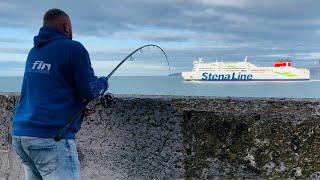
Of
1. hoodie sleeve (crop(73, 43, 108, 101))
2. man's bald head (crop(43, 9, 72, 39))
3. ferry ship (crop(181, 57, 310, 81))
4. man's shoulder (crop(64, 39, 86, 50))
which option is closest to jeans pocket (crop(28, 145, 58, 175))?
hoodie sleeve (crop(73, 43, 108, 101))

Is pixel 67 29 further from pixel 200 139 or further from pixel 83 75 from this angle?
pixel 200 139

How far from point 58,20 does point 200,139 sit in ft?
4.52

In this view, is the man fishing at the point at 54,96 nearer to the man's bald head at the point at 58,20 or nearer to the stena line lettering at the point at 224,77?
the man's bald head at the point at 58,20

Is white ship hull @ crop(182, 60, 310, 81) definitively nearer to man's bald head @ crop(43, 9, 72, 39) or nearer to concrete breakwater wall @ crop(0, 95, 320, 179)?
concrete breakwater wall @ crop(0, 95, 320, 179)

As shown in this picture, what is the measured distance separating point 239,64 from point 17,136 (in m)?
101

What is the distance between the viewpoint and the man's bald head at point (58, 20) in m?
3.61

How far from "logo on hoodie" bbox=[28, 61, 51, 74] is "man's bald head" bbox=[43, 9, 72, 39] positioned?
250 mm

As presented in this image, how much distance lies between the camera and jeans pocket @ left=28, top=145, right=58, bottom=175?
3.51m

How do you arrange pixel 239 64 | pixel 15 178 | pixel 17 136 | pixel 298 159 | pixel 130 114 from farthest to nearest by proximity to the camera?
pixel 239 64
pixel 15 178
pixel 130 114
pixel 298 159
pixel 17 136

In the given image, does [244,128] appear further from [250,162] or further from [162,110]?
[162,110]

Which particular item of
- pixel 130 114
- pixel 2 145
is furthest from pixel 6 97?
pixel 130 114

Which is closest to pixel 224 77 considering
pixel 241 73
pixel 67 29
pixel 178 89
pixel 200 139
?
pixel 241 73

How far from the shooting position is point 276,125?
4.06 metres

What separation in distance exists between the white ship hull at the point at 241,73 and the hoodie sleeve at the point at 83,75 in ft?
296
